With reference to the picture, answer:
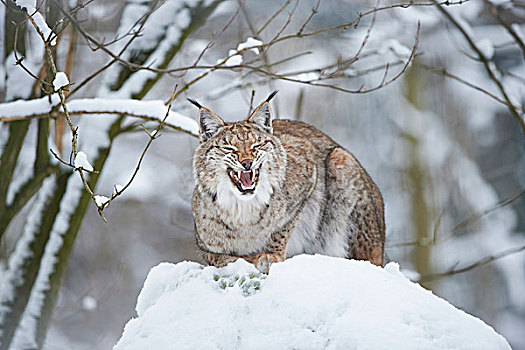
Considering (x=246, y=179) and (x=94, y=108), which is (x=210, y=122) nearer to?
(x=246, y=179)

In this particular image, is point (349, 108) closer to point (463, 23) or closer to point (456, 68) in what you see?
point (456, 68)

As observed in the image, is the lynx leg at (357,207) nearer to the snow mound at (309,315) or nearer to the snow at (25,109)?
the snow mound at (309,315)

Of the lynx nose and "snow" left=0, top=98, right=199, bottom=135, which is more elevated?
"snow" left=0, top=98, right=199, bottom=135

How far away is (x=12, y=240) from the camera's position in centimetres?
1205

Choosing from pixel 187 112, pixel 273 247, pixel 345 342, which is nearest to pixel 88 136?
pixel 187 112

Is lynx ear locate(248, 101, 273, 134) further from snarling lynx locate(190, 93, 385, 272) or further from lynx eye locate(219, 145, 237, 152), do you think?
lynx eye locate(219, 145, 237, 152)

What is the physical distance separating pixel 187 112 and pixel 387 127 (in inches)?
181

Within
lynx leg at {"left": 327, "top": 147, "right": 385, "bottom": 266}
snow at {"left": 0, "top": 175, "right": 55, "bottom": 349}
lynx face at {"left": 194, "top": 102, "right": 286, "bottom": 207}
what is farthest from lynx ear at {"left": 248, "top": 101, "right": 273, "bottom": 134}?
snow at {"left": 0, "top": 175, "right": 55, "bottom": 349}

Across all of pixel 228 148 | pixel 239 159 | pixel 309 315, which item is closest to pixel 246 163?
pixel 239 159

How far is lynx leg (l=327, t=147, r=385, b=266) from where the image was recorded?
4727 mm

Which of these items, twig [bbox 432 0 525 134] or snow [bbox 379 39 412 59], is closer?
twig [bbox 432 0 525 134]

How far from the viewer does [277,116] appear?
6875mm

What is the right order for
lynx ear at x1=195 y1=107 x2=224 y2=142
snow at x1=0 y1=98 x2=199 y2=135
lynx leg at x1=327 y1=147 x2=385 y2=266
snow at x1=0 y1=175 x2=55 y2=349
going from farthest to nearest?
snow at x1=0 y1=175 x2=55 y2=349
snow at x1=0 y1=98 x2=199 y2=135
lynx leg at x1=327 y1=147 x2=385 y2=266
lynx ear at x1=195 y1=107 x2=224 y2=142

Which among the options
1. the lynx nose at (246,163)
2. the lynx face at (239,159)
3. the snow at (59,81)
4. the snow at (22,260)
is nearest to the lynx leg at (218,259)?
the lynx face at (239,159)
